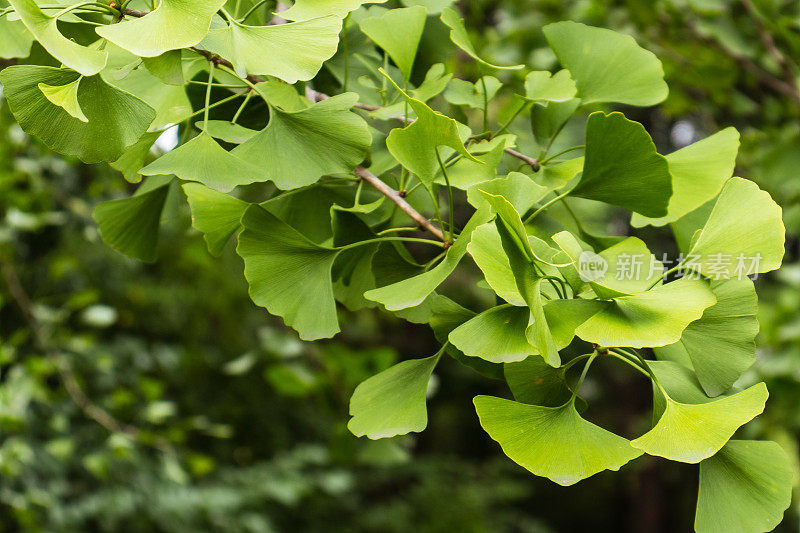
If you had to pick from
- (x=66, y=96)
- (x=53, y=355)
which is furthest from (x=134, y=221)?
(x=53, y=355)

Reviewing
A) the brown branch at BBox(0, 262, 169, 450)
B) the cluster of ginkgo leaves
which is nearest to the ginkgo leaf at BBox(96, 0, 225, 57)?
the cluster of ginkgo leaves

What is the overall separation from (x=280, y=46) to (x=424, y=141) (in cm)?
9

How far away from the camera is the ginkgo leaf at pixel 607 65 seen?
1.44ft

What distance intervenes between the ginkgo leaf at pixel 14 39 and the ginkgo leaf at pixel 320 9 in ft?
0.60

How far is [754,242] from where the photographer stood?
325 mm

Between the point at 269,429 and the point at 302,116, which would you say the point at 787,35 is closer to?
the point at 302,116

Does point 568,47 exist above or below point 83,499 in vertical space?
above

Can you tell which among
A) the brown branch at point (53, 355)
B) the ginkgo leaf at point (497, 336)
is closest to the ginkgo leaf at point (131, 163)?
the ginkgo leaf at point (497, 336)

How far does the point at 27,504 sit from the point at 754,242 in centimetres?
96

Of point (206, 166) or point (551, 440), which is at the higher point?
point (206, 166)

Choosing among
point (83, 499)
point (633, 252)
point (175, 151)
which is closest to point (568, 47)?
point (633, 252)

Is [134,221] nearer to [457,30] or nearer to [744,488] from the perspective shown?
[457,30]

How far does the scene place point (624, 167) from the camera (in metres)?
0.36

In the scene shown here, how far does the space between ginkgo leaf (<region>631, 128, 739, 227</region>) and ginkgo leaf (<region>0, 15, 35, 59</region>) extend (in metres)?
0.41
